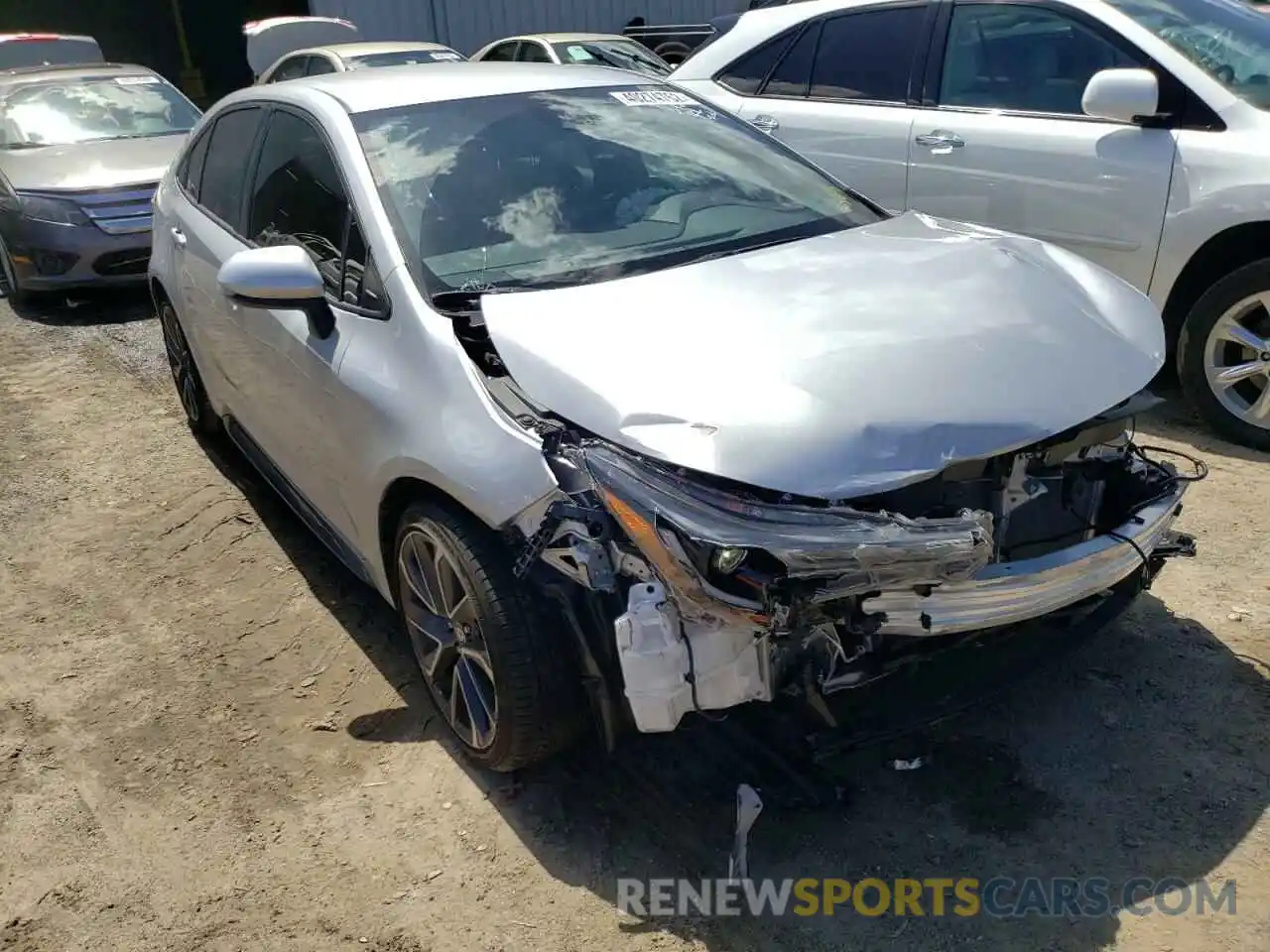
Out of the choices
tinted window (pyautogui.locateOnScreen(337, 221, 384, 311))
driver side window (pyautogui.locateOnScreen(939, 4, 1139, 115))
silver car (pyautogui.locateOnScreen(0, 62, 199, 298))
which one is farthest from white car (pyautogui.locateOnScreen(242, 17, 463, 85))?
tinted window (pyautogui.locateOnScreen(337, 221, 384, 311))

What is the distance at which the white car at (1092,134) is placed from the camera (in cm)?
430

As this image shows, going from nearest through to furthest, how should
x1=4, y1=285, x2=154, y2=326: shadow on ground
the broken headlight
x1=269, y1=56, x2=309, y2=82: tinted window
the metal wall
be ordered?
the broken headlight
x1=4, y1=285, x2=154, y2=326: shadow on ground
x1=269, y1=56, x2=309, y2=82: tinted window
the metal wall

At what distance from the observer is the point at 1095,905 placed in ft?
7.57

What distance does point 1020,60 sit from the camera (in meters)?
4.89

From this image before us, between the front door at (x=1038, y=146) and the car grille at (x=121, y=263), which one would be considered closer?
the front door at (x=1038, y=146)

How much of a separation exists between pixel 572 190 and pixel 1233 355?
2954 mm

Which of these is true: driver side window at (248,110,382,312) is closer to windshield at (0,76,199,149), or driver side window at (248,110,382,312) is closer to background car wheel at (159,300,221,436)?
background car wheel at (159,300,221,436)

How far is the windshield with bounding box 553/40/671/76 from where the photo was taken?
11.9 meters

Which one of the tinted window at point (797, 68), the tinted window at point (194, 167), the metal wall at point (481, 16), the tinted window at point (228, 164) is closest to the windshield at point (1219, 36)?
the tinted window at point (797, 68)

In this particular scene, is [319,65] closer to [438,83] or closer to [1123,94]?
[438,83]

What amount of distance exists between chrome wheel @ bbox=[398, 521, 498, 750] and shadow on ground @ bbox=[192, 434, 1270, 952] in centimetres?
19

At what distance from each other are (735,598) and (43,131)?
8.31 m

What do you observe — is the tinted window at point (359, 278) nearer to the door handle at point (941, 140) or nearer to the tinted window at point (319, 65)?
the door handle at point (941, 140)

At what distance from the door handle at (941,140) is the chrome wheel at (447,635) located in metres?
3.48
